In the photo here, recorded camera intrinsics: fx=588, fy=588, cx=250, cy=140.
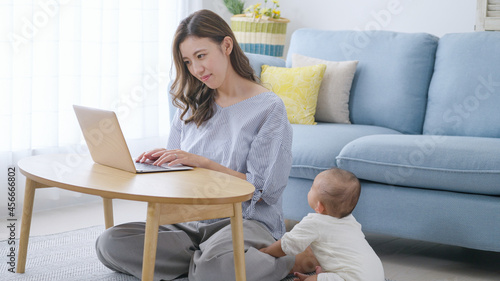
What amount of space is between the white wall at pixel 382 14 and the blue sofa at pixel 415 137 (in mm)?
575

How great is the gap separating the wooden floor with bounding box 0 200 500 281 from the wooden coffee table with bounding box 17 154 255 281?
0.81m

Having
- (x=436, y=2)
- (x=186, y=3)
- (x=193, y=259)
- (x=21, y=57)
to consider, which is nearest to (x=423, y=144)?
(x=193, y=259)

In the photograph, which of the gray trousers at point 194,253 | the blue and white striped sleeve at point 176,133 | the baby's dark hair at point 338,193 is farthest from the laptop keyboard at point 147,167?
the baby's dark hair at point 338,193

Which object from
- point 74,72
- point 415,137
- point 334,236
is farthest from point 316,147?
point 74,72

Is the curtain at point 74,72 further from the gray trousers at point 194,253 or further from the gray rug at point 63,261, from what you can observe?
the gray trousers at point 194,253

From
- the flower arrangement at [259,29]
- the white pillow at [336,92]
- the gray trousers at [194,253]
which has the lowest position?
the gray trousers at [194,253]

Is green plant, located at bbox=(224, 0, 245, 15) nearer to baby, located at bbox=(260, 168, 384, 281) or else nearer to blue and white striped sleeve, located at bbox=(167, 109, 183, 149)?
blue and white striped sleeve, located at bbox=(167, 109, 183, 149)

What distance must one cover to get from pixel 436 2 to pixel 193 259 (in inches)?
91.7

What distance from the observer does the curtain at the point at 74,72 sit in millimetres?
2730

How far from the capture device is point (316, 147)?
2281mm

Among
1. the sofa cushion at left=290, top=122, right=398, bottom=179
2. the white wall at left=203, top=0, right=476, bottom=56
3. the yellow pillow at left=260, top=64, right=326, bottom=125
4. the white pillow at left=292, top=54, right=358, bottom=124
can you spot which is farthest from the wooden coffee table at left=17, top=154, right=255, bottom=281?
the white wall at left=203, top=0, right=476, bottom=56

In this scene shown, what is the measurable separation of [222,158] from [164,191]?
1.62ft

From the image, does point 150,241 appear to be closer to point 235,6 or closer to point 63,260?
point 63,260

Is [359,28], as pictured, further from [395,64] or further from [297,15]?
[395,64]
